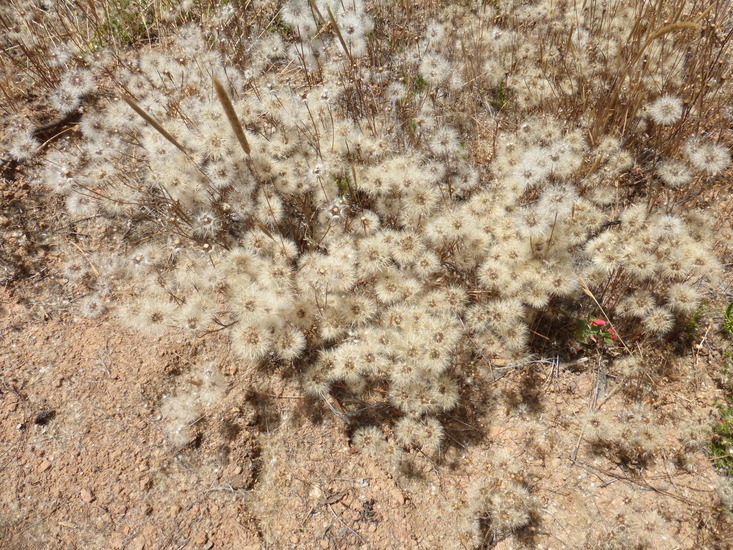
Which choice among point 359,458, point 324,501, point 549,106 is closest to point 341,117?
point 549,106

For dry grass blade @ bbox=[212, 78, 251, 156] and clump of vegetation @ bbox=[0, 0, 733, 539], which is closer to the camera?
dry grass blade @ bbox=[212, 78, 251, 156]

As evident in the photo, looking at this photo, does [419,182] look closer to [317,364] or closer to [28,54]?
[317,364]

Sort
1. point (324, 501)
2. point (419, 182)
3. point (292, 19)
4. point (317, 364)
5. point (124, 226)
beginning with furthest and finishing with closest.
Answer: point (292, 19), point (124, 226), point (419, 182), point (317, 364), point (324, 501)

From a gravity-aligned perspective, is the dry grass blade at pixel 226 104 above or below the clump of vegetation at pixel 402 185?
above

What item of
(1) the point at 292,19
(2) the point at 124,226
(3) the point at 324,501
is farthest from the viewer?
(1) the point at 292,19

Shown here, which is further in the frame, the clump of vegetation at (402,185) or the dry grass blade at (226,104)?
the clump of vegetation at (402,185)

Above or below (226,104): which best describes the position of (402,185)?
below

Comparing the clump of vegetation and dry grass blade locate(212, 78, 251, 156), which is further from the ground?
dry grass blade locate(212, 78, 251, 156)

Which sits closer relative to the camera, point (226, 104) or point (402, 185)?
point (226, 104)
